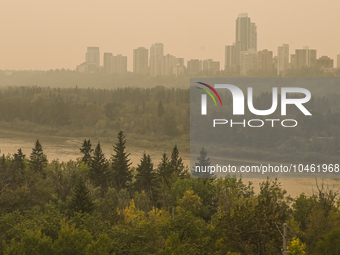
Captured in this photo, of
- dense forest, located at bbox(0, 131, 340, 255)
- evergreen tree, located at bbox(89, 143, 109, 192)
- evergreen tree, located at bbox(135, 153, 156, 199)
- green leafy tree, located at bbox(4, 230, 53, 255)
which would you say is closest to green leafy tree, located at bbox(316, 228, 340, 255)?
dense forest, located at bbox(0, 131, 340, 255)

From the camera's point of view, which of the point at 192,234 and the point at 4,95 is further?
the point at 4,95

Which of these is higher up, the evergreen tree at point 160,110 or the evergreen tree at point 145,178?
the evergreen tree at point 160,110

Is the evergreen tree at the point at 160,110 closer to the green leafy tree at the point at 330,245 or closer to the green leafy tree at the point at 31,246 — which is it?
the green leafy tree at the point at 330,245

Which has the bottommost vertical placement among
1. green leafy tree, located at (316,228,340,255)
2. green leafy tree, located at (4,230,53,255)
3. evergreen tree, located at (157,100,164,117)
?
green leafy tree, located at (316,228,340,255)

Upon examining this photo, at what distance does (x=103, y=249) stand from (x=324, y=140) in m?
54.4

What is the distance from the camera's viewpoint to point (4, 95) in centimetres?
10850

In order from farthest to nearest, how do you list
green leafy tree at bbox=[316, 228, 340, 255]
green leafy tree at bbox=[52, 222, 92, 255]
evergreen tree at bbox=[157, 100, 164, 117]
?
evergreen tree at bbox=[157, 100, 164, 117] < green leafy tree at bbox=[316, 228, 340, 255] < green leafy tree at bbox=[52, 222, 92, 255]

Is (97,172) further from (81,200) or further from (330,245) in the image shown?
(330,245)

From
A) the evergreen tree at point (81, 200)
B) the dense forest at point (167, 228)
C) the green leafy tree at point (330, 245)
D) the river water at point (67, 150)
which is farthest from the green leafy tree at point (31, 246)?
the river water at point (67, 150)

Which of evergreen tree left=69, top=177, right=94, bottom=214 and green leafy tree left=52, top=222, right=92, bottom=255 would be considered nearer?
green leafy tree left=52, top=222, right=92, bottom=255

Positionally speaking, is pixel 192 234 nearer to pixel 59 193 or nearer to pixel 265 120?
pixel 59 193

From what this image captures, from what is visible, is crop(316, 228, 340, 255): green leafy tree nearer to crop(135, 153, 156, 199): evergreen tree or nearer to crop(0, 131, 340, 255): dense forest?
crop(0, 131, 340, 255): dense forest

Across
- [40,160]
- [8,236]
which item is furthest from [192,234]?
[40,160]

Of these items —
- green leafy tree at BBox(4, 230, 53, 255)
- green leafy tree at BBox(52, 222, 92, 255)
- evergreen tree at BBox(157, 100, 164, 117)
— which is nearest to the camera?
green leafy tree at BBox(4, 230, 53, 255)
